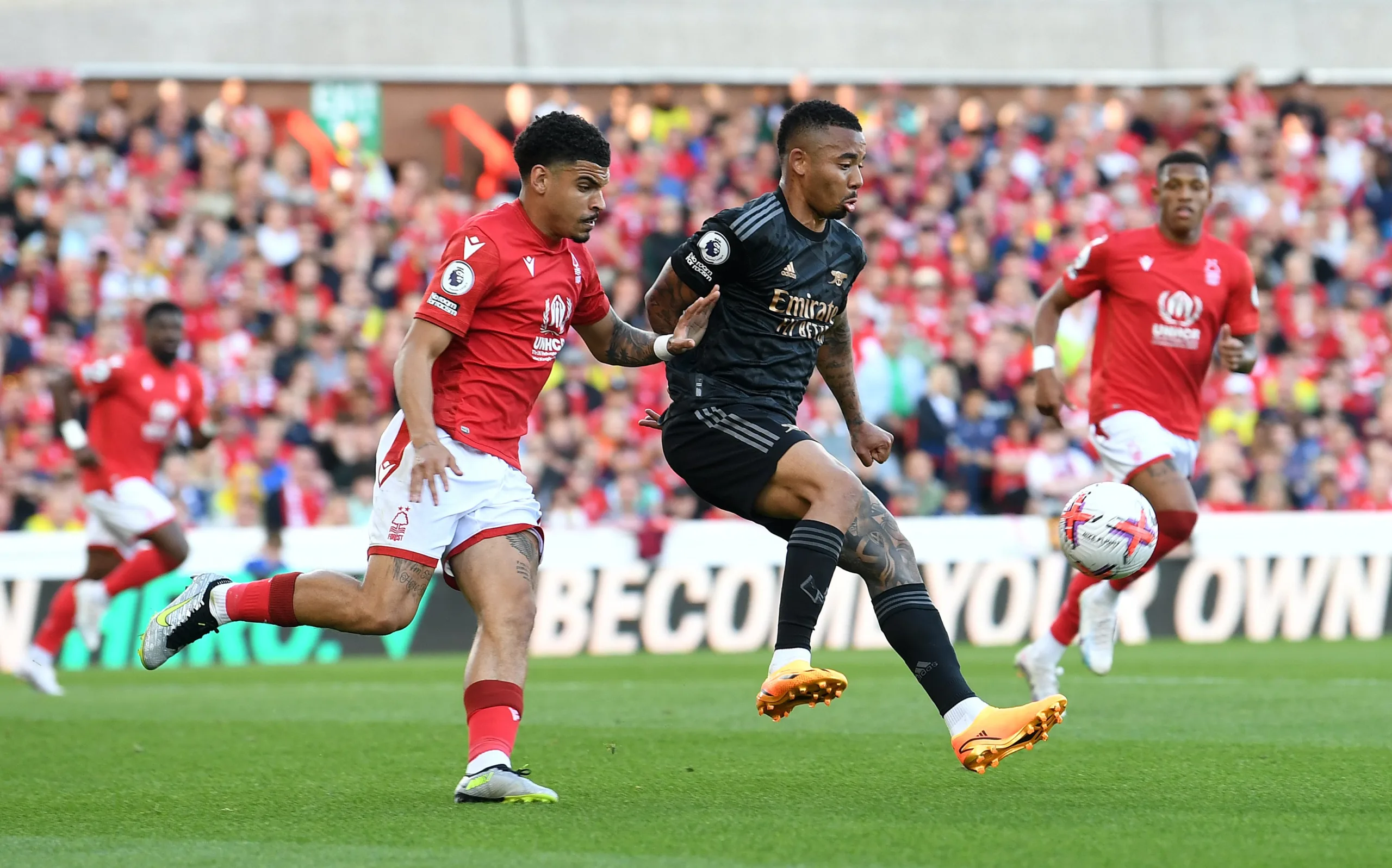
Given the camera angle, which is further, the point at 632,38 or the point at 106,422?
the point at 632,38

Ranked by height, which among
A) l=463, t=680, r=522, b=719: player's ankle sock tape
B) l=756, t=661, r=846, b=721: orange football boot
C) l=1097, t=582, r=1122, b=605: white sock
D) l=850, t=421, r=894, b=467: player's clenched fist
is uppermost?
l=850, t=421, r=894, b=467: player's clenched fist

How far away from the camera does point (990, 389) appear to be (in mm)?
18422

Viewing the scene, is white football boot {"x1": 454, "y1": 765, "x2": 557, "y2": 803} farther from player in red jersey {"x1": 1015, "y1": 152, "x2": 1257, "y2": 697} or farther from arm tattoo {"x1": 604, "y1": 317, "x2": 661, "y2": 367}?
player in red jersey {"x1": 1015, "y1": 152, "x2": 1257, "y2": 697}

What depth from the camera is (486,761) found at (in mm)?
6117

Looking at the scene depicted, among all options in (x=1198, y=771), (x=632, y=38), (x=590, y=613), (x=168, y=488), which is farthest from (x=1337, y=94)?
(x=1198, y=771)

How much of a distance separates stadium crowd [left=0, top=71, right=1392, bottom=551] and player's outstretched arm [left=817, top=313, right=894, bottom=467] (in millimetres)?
8524

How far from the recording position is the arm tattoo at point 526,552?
20.8ft

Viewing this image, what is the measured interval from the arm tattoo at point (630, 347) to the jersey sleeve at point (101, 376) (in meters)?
6.53

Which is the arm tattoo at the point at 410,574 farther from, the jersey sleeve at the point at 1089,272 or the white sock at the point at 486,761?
the jersey sleeve at the point at 1089,272

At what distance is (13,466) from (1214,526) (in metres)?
10.2

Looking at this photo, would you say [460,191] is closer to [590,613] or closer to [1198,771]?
[590,613]

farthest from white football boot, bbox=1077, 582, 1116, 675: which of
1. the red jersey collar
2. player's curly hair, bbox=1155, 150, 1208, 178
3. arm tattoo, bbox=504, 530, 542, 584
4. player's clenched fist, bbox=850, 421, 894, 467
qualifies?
the red jersey collar

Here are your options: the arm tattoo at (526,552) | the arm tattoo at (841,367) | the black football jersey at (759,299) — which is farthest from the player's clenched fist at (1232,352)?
the arm tattoo at (526,552)

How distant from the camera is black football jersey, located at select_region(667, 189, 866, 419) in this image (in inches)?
259
